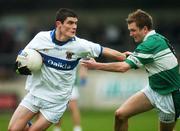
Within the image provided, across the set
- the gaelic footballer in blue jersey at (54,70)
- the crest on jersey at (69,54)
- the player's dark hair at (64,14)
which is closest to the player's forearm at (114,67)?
the gaelic footballer in blue jersey at (54,70)

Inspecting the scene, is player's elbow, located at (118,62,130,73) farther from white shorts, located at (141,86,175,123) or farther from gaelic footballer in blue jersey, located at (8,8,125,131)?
white shorts, located at (141,86,175,123)

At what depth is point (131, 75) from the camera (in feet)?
80.4

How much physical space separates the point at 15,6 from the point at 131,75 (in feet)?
28.1

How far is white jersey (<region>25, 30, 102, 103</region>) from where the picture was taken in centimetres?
1243

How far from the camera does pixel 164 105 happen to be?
12.6 metres

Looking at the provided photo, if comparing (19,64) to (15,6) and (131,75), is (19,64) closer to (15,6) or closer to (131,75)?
(131,75)

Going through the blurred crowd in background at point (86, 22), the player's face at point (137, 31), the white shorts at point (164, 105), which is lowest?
the blurred crowd in background at point (86, 22)

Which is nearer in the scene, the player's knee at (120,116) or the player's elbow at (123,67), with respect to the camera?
the player's elbow at (123,67)

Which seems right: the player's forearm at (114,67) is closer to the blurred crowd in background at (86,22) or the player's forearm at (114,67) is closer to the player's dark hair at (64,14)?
the player's dark hair at (64,14)

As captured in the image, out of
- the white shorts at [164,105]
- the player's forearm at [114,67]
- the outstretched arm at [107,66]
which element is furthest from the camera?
the white shorts at [164,105]

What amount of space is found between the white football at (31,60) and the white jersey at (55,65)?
13cm

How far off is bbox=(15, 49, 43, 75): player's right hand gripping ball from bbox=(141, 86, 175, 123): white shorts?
6.38 ft

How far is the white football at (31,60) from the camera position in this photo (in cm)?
1227

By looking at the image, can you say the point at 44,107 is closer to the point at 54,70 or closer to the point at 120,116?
the point at 54,70
